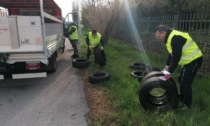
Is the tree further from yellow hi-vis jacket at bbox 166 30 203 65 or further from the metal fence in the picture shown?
yellow hi-vis jacket at bbox 166 30 203 65

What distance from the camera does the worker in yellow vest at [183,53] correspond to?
3.29 meters

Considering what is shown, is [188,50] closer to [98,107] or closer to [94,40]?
[98,107]

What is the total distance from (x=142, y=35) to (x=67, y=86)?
609 cm

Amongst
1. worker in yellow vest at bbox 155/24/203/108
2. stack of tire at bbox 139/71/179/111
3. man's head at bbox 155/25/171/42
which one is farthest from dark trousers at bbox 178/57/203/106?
man's head at bbox 155/25/171/42

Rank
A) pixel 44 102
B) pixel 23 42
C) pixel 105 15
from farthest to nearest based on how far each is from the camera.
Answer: pixel 105 15
pixel 23 42
pixel 44 102

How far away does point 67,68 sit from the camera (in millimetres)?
7570

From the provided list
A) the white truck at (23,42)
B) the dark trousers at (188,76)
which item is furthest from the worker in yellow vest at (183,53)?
the white truck at (23,42)

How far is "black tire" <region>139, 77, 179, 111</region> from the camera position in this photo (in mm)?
3500

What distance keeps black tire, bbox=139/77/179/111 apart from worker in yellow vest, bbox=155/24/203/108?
5.8 inches

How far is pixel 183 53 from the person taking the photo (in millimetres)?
3473

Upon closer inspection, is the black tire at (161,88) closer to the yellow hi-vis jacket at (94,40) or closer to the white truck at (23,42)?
the white truck at (23,42)

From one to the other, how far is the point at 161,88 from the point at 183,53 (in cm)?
77

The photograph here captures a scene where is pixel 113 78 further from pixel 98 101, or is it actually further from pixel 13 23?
pixel 13 23

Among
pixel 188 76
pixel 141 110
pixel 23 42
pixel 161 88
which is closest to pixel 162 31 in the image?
pixel 188 76
